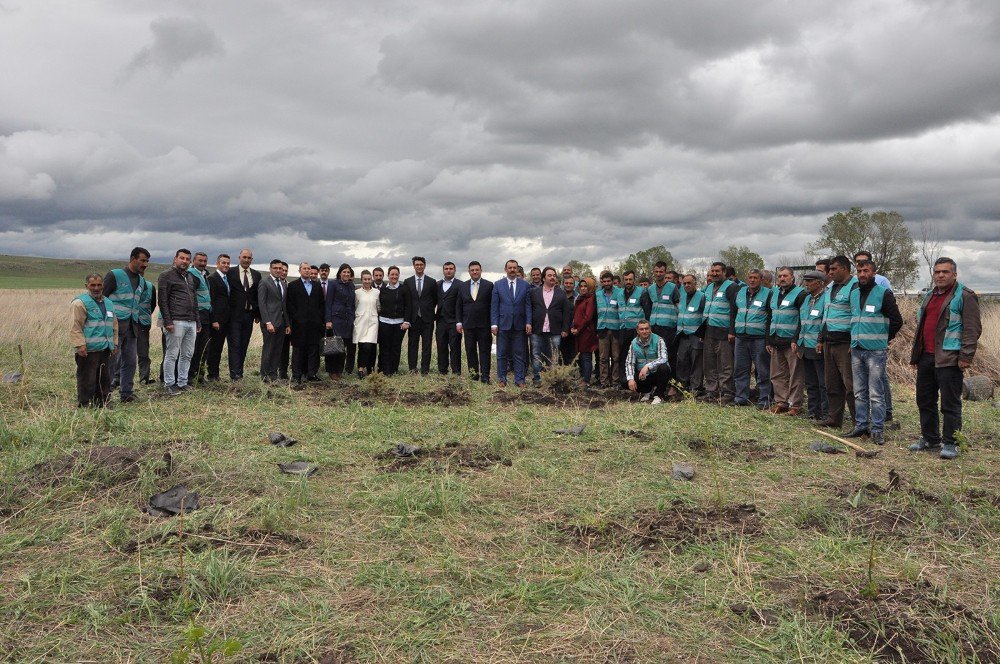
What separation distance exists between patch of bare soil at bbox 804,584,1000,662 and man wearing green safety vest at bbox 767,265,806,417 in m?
5.40

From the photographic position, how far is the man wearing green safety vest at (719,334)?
32.6ft

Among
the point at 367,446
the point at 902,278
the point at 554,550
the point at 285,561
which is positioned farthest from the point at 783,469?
the point at 902,278

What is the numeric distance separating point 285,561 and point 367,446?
2555 millimetres

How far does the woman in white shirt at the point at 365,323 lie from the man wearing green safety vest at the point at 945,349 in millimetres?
7788

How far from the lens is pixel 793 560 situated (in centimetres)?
427

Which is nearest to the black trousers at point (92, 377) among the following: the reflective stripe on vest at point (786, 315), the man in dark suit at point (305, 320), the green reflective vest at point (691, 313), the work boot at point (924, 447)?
the man in dark suit at point (305, 320)

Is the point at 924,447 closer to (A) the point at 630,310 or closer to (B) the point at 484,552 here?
(A) the point at 630,310

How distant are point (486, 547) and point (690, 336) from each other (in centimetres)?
689

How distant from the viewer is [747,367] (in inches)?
387

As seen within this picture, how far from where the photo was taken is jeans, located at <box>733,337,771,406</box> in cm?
961

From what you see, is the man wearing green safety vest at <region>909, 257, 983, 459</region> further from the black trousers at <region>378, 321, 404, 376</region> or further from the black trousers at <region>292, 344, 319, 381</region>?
the black trousers at <region>292, 344, 319, 381</region>

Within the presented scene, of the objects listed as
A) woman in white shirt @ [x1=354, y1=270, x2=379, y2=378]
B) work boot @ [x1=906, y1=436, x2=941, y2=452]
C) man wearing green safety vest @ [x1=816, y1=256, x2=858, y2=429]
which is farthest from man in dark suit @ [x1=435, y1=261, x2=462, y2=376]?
work boot @ [x1=906, y1=436, x2=941, y2=452]

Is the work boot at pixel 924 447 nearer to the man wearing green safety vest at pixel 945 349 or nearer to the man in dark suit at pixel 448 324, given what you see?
the man wearing green safety vest at pixel 945 349

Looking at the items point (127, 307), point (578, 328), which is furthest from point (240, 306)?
point (578, 328)
